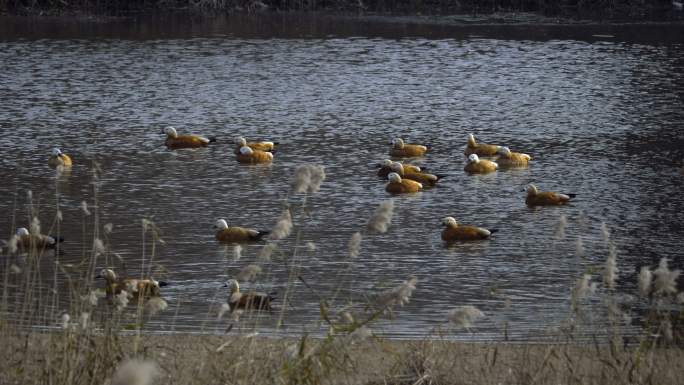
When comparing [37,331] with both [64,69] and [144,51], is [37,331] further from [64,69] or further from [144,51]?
[144,51]

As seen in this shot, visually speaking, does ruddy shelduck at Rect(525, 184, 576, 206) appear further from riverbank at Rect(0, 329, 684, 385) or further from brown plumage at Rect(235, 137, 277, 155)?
riverbank at Rect(0, 329, 684, 385)

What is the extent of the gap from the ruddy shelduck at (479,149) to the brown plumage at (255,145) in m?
2.51

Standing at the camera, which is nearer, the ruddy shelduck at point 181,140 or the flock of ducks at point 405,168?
the flock of ducks at point 405,168

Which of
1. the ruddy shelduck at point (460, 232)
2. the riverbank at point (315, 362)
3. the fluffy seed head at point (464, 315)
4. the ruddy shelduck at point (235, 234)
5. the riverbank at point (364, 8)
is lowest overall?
the ruddy shelduck at point (235, 234)

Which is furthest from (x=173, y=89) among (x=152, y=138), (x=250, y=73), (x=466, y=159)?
(x=466, y=159)

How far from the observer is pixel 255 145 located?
14711 millimetres

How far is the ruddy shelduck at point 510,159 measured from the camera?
47.1 feet

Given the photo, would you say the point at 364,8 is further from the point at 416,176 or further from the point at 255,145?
A: the point at 416,176

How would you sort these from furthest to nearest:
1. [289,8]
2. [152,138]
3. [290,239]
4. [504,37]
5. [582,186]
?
1. [289,8]
2. [504,37]
3. [152,138]
4. [582,186]
5. [290,239]

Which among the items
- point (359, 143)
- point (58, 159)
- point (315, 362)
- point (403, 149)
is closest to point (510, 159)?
point (403, 149)

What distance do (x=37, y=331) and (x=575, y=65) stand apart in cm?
1653

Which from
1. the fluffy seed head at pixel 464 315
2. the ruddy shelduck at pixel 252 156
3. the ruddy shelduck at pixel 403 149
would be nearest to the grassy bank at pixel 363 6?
the ruddy shelduck at pixel 403 149

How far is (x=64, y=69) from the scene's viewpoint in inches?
843

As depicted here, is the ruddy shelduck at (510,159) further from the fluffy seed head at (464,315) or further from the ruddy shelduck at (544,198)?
the fluffy seed head at (464,315)
